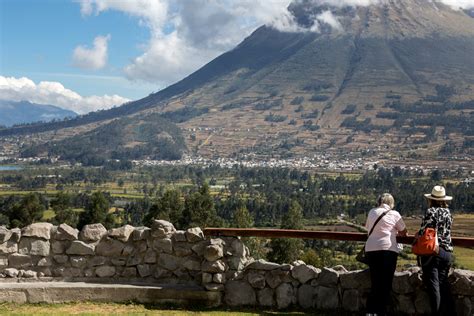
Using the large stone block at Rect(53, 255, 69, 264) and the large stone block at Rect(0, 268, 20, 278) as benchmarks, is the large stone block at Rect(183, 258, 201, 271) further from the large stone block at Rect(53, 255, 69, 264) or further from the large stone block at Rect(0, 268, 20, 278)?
the large stone block at Rect(0, 268, 20, 278)

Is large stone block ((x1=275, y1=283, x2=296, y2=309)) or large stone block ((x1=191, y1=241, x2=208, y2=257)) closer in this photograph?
large stone block ((x1=275, y1=283, x2=296, y2=309))

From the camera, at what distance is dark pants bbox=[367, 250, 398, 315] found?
890cm

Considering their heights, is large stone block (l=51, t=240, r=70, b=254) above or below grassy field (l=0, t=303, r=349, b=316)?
above

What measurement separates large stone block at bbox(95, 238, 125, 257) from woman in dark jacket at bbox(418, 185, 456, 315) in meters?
5.65

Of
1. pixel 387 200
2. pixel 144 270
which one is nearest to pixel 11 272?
pixel 144 270

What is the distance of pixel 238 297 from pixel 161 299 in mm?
1463

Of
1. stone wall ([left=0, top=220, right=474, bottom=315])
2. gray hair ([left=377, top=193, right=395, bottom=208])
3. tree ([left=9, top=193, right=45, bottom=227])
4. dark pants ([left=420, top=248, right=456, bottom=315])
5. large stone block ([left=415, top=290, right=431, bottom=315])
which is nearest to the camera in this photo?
dark pants ([left=420, top=248, right=456, bottom=315])

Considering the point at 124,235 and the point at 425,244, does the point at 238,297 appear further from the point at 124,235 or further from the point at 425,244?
the point at 425,244

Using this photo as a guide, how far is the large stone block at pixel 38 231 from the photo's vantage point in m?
10.8

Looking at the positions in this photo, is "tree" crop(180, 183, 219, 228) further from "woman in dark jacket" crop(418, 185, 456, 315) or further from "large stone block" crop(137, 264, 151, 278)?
"woman in dark jacket" crop(418, 185, 456, 315)

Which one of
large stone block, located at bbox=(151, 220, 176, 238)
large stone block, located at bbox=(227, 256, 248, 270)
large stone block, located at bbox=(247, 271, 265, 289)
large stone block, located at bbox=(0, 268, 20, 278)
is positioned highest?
large stone block, located at bbox=(151, 220, 176, 238)

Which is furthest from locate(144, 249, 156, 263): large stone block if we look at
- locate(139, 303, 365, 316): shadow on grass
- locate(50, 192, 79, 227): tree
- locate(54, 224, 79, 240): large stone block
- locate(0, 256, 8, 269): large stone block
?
locate(50, 192, 79, 227): tree

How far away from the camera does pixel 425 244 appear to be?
8.64 metres

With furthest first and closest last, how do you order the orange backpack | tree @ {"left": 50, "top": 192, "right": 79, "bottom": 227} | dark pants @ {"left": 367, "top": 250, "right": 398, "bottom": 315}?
tree @ {"left": 50, "top": 192, "right": 79, "bottom": 227}
dark pants @ {"left": 367, "top": 250, "right": 398, "bottom": 315}
the orange backpack
